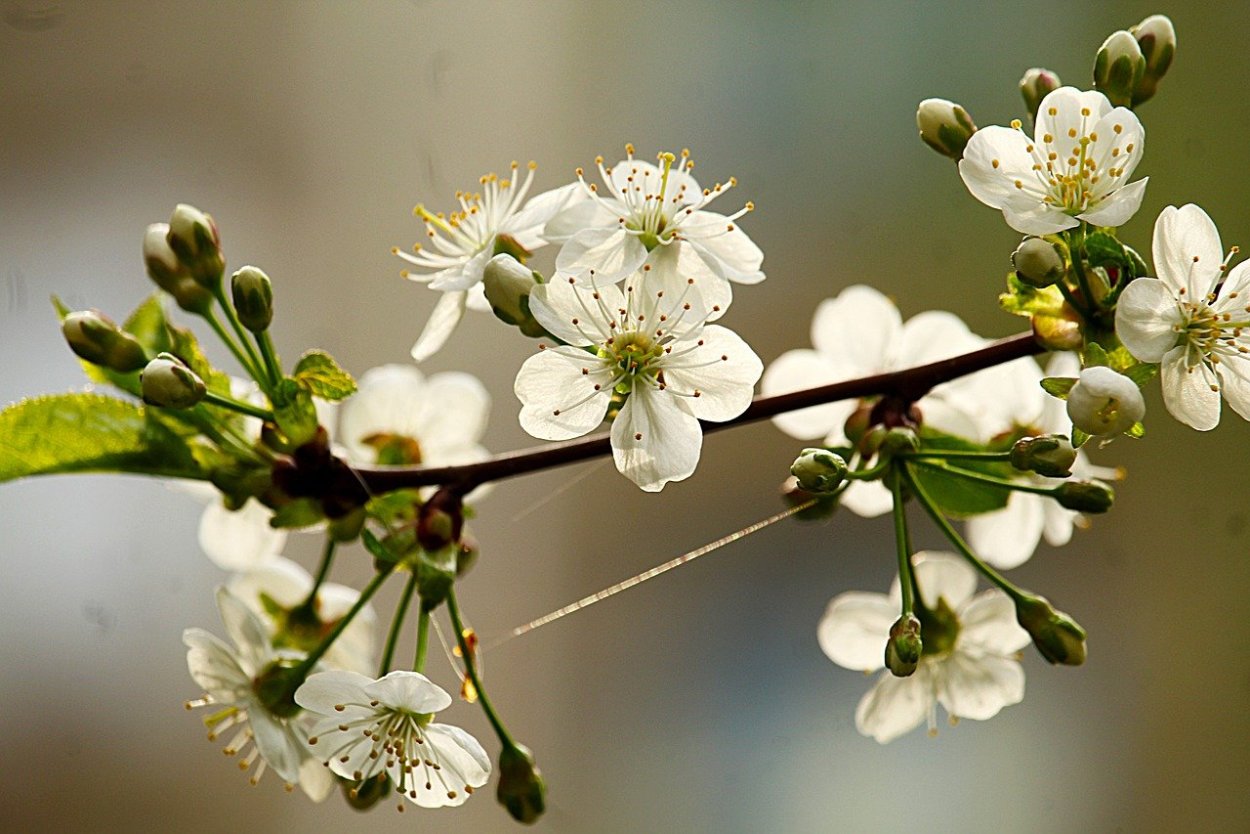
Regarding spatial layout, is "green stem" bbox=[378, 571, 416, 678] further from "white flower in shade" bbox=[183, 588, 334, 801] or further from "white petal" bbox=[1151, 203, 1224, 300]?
"white petal" bbox=[1151, 203, 1224, 300]

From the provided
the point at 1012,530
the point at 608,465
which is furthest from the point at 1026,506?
the point at 608,465

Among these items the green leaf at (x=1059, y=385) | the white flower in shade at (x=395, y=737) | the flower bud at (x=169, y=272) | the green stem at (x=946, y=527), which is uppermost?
the flower bud at (x=169, y=272)

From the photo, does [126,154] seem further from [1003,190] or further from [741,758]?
[1003,190]

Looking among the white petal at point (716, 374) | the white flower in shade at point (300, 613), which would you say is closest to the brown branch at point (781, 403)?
the white petal at point (716, 374)

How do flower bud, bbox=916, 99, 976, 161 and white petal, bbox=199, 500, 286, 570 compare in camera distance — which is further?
white petal, bbox=199, 500, 286, 570

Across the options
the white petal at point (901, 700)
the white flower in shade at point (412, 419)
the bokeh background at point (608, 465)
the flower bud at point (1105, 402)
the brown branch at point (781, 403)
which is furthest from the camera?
the bokeh background at point (608, 465)

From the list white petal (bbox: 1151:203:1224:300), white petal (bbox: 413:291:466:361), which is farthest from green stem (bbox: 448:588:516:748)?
white petal (bbox: 1151:203:1224:300)

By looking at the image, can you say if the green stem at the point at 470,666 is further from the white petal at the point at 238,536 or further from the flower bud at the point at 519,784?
the white petal at the point at 238,536
